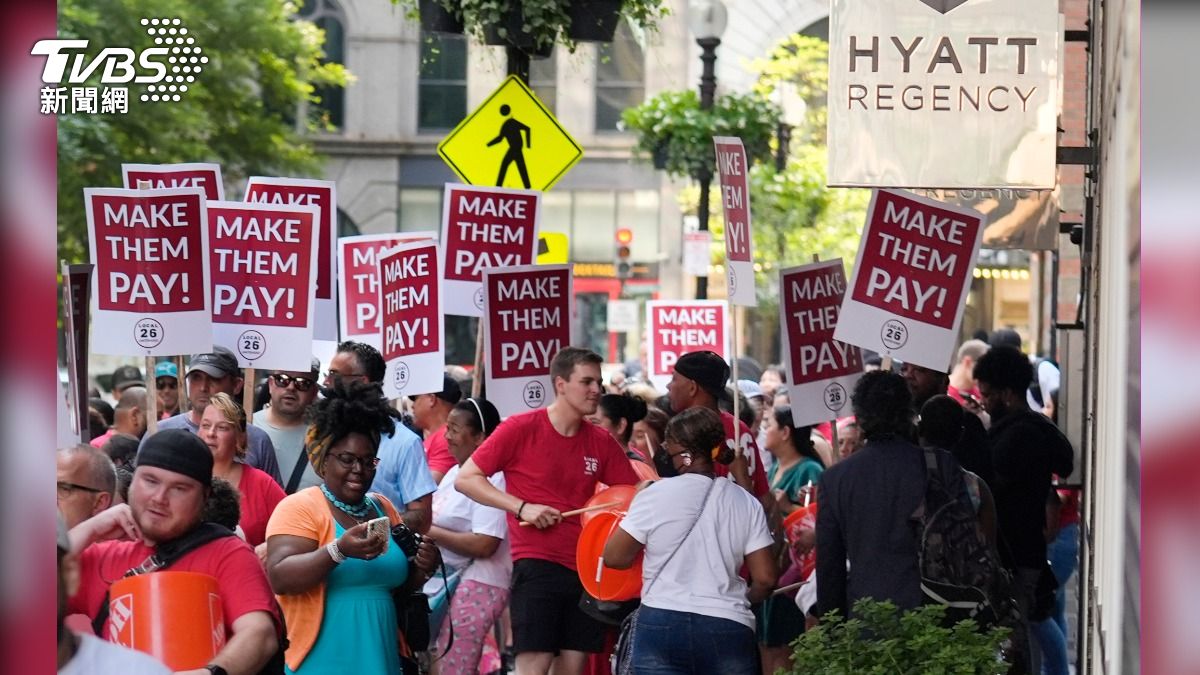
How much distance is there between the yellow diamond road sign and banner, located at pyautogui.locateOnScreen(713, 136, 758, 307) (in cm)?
245

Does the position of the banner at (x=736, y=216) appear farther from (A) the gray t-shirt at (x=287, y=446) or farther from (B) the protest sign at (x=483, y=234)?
(A) the gray t-shirt at (x=287, y=446)

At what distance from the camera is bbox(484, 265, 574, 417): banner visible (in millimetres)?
11500

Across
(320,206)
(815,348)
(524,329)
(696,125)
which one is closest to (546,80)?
(696,125)

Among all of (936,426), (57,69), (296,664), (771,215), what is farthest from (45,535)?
(771,215)

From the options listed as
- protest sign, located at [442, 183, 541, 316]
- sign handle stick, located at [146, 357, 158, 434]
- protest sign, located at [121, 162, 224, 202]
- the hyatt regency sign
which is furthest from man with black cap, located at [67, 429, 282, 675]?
protest sign, located at [442, 183, 541, 316]

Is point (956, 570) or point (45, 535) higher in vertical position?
point (45, 535)

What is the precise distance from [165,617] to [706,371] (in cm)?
489

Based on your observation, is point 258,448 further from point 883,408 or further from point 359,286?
point 359,286

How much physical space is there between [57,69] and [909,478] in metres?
3.87

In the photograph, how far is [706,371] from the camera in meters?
9.84

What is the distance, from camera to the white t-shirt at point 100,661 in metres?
4.46

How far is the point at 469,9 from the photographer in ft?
41.5

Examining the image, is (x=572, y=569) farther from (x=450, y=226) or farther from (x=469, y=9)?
(x=469, y=9)

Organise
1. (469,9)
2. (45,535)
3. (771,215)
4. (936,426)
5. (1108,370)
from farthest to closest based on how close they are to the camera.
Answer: (771,215) → (469,9) → (936,426) → (1108,370) → (45,535)
